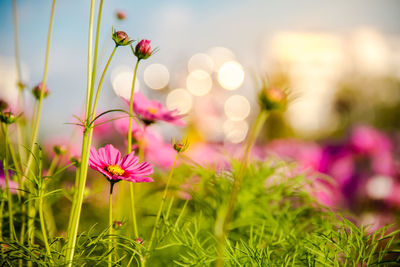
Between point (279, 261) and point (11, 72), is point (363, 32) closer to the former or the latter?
point (11, 72)

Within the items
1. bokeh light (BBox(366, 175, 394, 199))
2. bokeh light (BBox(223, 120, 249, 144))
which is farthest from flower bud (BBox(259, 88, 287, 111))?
bokeh light (BBox(366, 175, 394, 199))

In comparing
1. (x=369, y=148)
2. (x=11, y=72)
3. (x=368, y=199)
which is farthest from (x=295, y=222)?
(x=11, y=72)

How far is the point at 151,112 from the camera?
34cm

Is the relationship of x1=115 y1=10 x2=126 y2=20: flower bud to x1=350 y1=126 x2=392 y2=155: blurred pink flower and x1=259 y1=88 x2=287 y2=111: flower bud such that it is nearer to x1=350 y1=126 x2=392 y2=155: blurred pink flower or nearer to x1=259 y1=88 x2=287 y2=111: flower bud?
x1=259 y1=88 x2=287 y2=111: flower bud

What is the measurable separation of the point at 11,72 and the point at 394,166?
3.45 ft

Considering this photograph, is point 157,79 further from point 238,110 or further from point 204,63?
point 238,110

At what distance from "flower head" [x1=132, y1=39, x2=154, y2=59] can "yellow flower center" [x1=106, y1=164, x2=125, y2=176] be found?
80 mm

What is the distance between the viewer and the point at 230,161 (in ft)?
1.53

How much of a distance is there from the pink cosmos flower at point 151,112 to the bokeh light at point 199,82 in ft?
4.57

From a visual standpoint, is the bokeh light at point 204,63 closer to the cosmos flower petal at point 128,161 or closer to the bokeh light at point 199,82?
the bokeh light at point 199,82

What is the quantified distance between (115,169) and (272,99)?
0.39 ft

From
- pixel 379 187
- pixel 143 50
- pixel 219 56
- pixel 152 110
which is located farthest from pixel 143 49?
pixel 219 56

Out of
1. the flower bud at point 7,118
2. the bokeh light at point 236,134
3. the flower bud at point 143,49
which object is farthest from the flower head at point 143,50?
the bokeh light at point 236,134

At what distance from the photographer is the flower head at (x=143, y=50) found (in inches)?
10.0
